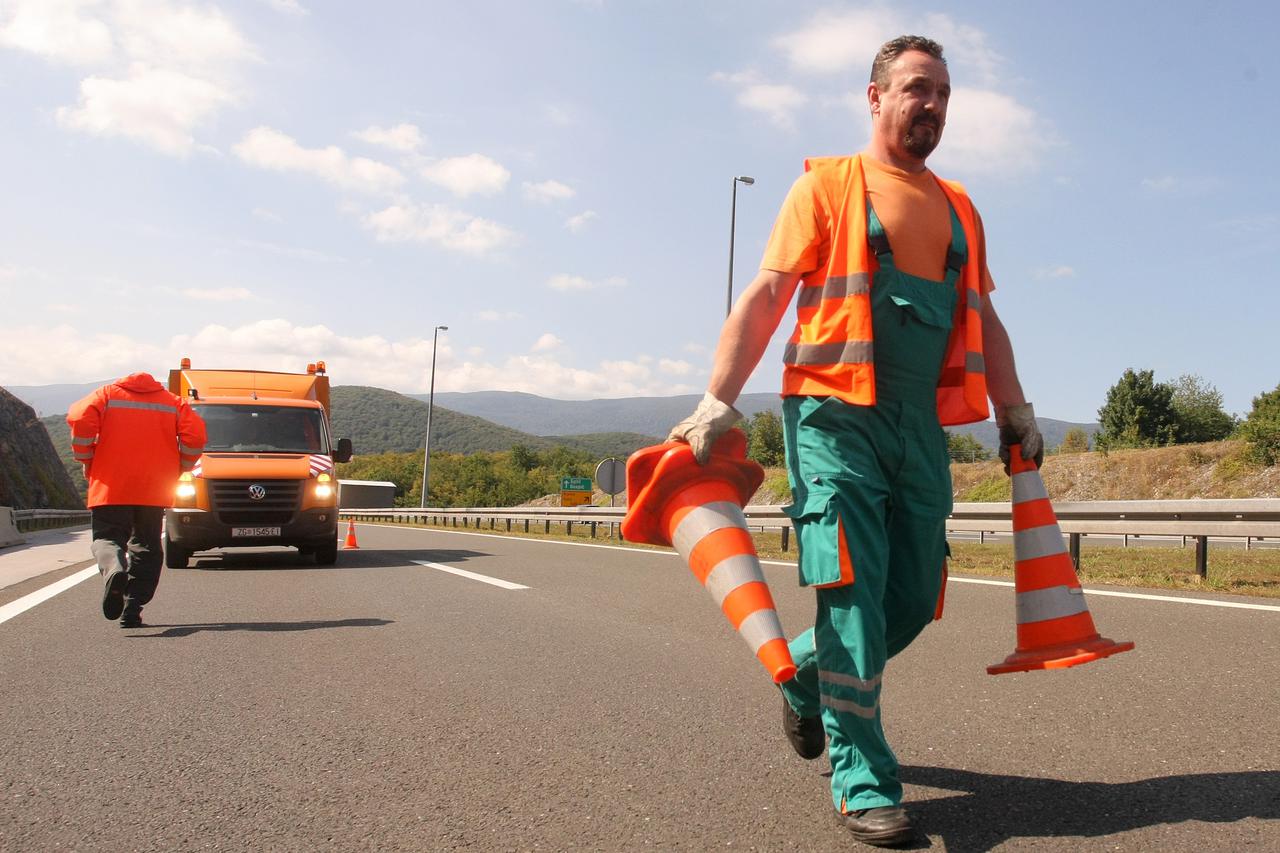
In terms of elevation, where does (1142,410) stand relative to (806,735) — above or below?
above

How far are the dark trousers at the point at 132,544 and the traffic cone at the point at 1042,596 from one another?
5773mm

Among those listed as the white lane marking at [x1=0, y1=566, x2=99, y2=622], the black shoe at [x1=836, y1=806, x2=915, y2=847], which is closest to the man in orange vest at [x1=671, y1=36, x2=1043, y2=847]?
the black shoe at [x1=836, y1=806, x2=915, y2=847]

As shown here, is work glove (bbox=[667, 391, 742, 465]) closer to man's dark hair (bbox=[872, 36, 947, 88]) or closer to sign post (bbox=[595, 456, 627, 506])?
man's dark hair (bbox=[872, 36, 947, 88])

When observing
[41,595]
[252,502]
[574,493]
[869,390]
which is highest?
[869,390]

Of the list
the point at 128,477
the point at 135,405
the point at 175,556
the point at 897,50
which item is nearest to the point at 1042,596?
the point at 897,50

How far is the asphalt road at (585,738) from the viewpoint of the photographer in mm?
2854

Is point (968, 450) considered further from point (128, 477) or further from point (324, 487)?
point (128, 477)

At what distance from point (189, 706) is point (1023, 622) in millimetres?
3309

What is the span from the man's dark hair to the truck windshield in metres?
11.5

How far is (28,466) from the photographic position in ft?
179

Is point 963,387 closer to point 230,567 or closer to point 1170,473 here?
point 230,567

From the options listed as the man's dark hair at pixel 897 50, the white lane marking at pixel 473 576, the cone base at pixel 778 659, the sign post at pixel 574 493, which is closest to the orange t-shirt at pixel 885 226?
the man's dark hair at pixel 897 50

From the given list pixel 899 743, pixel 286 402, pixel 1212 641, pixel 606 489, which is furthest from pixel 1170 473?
pixel 899 743

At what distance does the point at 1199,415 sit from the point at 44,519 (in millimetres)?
70910
